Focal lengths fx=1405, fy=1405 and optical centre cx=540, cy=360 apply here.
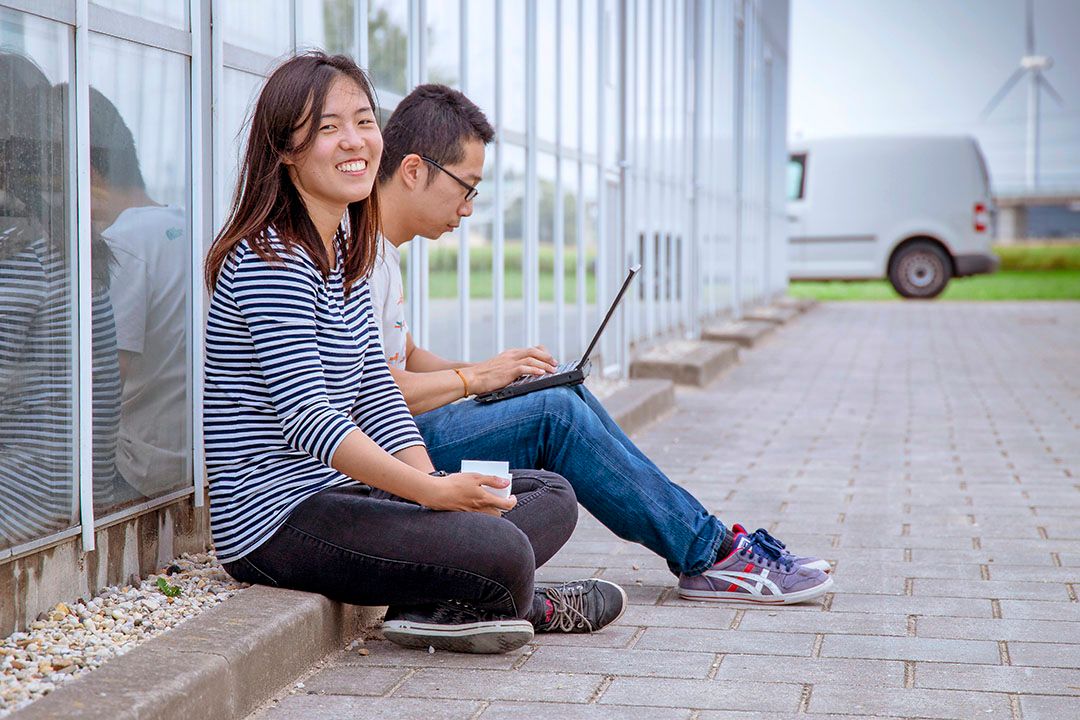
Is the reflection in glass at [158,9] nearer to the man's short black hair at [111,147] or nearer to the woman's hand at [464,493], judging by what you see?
the man's short black hair at [111,147]

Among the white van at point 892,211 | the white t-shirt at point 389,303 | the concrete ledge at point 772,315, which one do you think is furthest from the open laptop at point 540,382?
the white van at point 892,211

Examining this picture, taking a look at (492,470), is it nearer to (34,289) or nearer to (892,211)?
(34,289)

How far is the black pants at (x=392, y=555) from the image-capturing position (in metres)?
2.88

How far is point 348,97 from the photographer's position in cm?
299

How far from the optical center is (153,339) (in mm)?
3404

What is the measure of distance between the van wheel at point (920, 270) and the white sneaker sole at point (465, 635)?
62.3 feet

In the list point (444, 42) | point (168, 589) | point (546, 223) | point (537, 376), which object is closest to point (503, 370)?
point (537, 376)

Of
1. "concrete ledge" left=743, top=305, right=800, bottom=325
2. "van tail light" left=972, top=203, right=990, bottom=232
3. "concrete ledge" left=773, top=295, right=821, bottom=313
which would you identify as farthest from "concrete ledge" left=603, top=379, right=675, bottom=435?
"van tail light" left=972, top=203, right=990, bottom=232

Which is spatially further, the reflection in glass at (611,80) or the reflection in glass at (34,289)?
the reflection in glass at (611,80)

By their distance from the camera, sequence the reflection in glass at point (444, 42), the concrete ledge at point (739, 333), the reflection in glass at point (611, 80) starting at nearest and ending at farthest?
the reflection in glass at point (444, 42) < the reflection in glass at point (611, 80) < the concrete ledge at point (739, 333)

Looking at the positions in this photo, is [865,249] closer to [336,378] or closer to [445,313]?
[445,313]

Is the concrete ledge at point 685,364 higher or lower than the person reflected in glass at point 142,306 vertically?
lower

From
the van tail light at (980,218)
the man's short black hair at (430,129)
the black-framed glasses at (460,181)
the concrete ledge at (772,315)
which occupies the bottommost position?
the concrete ledge at (772,315)

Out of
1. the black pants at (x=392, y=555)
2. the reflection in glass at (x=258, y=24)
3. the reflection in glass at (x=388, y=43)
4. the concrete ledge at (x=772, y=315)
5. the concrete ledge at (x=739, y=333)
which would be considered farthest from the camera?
the concrete ledge at (x=772, y=315)
